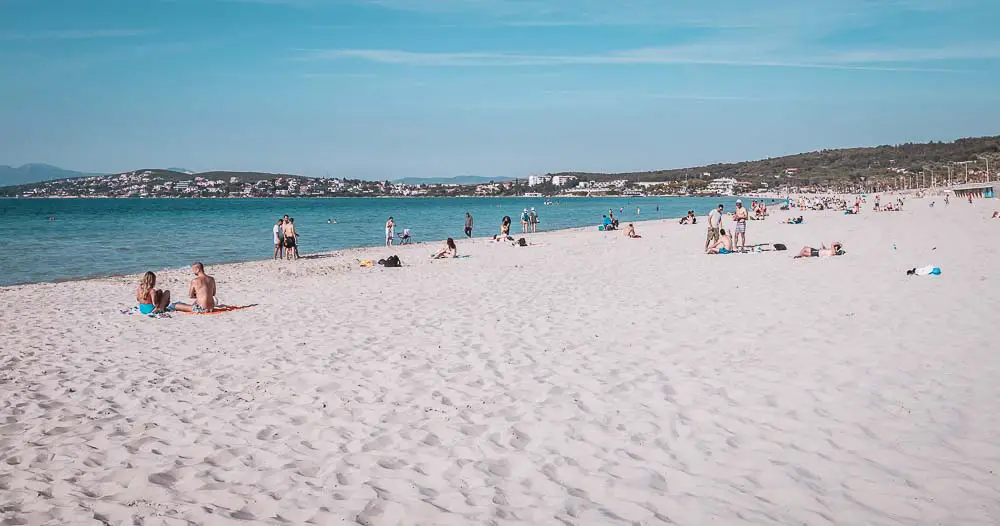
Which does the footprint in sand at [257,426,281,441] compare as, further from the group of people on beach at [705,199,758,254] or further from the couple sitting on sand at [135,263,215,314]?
the group of people on beach at [705,199,758,254]

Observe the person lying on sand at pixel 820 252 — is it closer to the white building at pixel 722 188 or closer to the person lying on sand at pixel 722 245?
the person lying on sand at pixel 722 245

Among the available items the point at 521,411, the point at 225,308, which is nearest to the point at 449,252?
the point at 225,308

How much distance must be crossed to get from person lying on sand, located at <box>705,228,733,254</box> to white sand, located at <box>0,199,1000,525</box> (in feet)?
25.8

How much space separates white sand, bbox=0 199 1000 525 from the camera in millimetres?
4051

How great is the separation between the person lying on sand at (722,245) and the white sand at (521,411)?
25.8 feet

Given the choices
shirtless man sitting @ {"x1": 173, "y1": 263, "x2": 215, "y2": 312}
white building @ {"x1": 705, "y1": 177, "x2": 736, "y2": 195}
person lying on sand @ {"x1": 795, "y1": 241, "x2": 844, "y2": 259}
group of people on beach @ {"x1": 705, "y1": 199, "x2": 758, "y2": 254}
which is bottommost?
shirtless man sitting @ {"x1": 173, "y1": 263, "x2": 215, "y2": 312}

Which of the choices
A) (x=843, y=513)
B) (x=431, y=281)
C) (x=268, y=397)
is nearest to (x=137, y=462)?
(x=268, y=397)

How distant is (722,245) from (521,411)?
15836 millimetres

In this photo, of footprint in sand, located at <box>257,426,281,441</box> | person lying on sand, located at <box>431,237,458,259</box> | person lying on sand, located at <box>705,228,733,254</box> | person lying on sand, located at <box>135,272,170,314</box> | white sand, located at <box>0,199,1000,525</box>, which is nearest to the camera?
white sand, located at <box>0,199,1000,525</box>

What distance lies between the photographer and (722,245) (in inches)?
787

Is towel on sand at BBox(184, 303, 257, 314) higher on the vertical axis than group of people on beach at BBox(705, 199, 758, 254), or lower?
lower

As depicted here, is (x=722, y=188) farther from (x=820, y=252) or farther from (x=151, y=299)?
(x=151, y=299)

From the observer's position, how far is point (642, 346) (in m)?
7.91

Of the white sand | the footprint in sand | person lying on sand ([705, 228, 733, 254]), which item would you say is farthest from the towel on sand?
person lying on sand ([705, 228, 733, 254])
